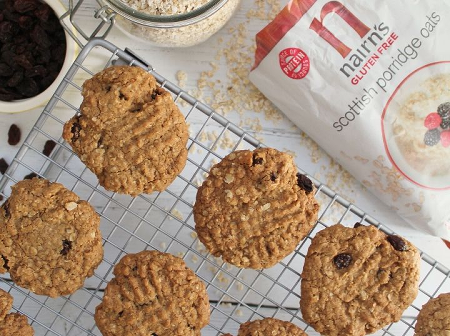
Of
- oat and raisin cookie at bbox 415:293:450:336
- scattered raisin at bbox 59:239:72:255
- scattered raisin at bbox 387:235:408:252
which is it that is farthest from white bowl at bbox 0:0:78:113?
oat and raisin cookie at bbox 415:293:450:336

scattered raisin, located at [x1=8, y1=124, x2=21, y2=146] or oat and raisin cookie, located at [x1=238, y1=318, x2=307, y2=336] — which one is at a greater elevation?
oat and raisin cookie, located at [x1=238, y1=318, x2=307, y2=336]

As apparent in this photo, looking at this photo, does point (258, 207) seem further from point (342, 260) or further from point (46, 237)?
point (46, 237)

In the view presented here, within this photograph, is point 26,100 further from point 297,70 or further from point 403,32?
point 403,32

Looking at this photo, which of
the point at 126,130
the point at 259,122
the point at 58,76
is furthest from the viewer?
the point at 259,122

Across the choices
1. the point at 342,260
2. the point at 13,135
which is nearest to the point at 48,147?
the point at 13,135

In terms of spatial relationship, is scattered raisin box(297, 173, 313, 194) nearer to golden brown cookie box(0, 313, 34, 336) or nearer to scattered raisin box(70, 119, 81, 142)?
scattered raisin box(70, 119, 81, 142)

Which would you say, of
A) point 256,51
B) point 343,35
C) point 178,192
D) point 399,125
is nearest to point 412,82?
point 399,125
